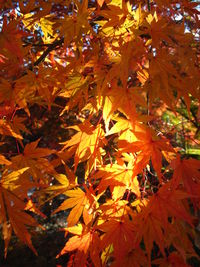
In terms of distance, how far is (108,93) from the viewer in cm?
83

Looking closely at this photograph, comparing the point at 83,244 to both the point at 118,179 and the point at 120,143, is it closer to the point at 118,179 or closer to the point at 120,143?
the point at 118,179

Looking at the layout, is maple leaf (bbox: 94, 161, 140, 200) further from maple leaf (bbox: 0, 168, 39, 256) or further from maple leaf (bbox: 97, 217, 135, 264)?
maple leaf (bbox: 0, 168, 39, 256)

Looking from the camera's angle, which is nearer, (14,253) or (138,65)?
(138,65)

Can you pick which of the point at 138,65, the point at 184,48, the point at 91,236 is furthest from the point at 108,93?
the point at 91,236

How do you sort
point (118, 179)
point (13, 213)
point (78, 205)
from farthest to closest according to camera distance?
→ point (78, 205), point (118, 179), point (13, 213)

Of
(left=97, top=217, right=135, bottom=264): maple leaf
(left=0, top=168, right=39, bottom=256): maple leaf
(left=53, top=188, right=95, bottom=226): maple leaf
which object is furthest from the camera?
(left=53, top=188, right=95, bottom=226): maple leaf

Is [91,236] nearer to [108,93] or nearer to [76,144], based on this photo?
[76,144]

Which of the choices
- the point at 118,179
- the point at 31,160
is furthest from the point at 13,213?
the point at 118,179

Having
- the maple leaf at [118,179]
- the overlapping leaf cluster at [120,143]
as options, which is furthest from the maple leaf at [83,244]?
the maple leaf at [118,179]

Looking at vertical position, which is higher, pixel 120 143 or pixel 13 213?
pixel 120 143

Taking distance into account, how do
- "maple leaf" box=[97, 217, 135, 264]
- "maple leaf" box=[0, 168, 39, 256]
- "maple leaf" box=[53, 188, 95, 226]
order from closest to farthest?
"maple leaf" box=[0, 168, 39, 256], "maple leaf" box=[97, 217, 135, 264], "maple leaf" box=[53, 188, 95, 226]

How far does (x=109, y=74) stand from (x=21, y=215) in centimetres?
49

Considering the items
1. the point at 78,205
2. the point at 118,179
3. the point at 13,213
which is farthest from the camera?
the point at 78,205

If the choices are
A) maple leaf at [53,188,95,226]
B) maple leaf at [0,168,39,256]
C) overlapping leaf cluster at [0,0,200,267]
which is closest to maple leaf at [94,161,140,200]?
overlapping leaf cluster at [0,0,200,267]
